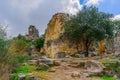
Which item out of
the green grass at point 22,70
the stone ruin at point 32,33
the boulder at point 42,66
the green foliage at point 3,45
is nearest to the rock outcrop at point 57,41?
the stone ruin at point 32,33

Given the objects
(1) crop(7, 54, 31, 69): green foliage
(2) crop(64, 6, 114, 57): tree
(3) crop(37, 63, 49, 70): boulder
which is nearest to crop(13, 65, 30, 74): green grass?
(1) crop(7, 54, 31, 69): green foliage

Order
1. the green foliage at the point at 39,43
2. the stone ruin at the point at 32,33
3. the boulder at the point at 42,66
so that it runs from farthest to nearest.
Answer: the stone ruin at the point at 32,33 < the green foliage at the point at 39,43 < the boulder at the point at 42,66

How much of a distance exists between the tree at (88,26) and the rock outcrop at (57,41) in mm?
3406

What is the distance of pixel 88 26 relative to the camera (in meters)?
38.5

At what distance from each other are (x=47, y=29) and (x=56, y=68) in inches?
1381

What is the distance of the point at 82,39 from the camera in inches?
1596

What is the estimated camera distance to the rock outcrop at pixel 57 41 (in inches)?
1821

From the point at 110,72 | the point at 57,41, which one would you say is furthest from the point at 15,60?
the point at 57,41

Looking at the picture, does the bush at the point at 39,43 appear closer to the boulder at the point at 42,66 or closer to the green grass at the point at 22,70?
the green grass at the point at 22,70

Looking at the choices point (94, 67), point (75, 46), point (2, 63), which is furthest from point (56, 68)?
point (75, 46)

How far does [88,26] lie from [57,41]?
12610mm

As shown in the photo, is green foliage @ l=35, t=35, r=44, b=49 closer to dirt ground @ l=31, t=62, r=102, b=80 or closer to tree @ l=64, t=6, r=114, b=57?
tree @ l=64, t=6, r=114, b=57

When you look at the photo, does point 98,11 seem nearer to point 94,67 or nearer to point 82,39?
point 82,39

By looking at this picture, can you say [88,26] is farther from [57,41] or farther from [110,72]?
[110,72]
